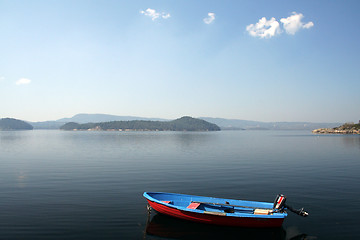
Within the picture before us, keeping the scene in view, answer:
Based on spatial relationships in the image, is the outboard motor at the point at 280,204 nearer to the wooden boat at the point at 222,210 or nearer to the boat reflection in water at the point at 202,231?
the wooden boat at the point at 222,210

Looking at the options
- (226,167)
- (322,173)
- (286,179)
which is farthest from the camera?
(226,167)

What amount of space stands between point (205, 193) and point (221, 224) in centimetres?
905

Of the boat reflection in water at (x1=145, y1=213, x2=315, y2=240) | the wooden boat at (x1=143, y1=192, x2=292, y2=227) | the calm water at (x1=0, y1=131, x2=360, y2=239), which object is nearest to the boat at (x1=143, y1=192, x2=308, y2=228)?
the wooden boat at (x1=143, y1=192, x2=292, y2=227)

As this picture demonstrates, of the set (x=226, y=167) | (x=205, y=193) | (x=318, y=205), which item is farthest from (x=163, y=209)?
(x=226, y=167)

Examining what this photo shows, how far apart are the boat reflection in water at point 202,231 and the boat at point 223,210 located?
A: 0.37 m

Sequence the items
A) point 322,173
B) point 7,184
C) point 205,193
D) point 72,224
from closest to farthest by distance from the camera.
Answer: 1. point 72,224
2. point 205,193
3. point 7,184
4. point 322,173

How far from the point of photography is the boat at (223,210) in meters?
18.8

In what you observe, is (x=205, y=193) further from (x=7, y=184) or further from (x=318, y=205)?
(x=7, y=184)

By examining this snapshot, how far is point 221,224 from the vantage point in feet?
63.6

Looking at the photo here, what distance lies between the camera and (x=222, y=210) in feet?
68.7

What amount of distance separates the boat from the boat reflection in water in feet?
1.21

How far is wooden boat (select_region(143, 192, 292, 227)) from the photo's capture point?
1875 cm

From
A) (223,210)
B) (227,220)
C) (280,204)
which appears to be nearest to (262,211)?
(280,204)

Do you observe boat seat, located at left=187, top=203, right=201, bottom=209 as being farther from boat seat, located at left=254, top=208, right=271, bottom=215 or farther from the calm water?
Answer: boat seat, located at left=254, top=208, right=271, bottom=215
